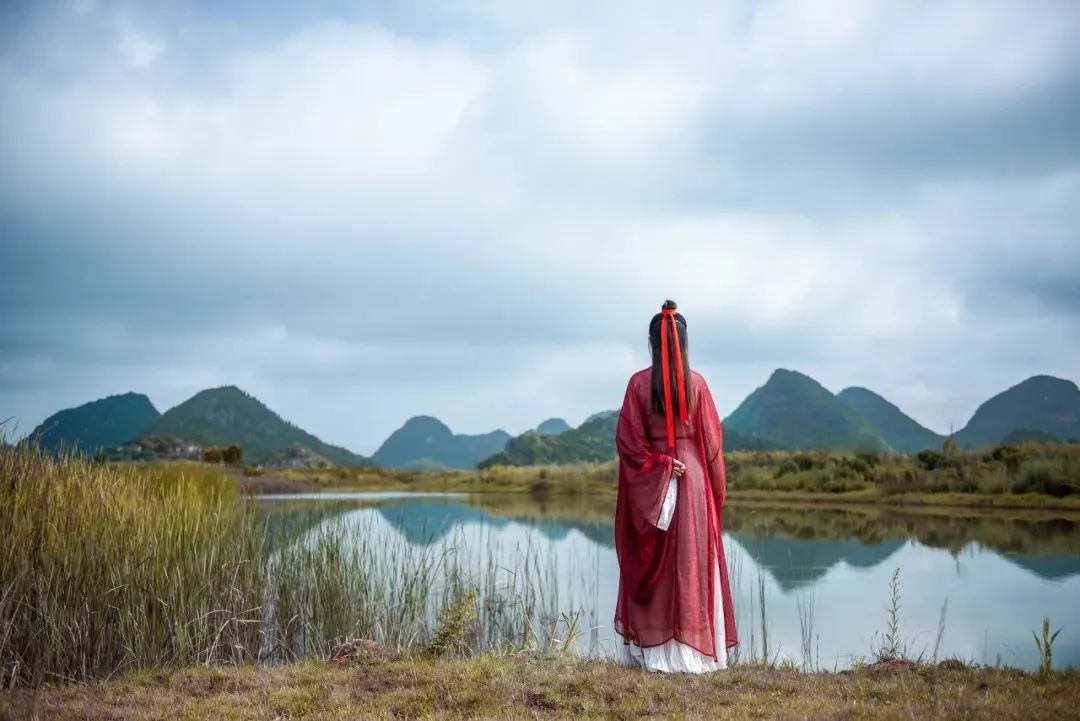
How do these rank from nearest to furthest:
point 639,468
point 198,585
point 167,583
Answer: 1. point 639,468
2. point 167,583
3. point 198,585

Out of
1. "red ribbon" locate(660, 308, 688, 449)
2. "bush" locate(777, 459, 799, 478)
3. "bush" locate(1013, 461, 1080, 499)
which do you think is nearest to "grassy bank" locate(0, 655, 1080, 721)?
"red ribbon" locate(660, 308, 688, 449)

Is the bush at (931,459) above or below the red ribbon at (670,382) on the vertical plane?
below

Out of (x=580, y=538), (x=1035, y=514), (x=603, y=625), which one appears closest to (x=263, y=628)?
(x=603, y=625)

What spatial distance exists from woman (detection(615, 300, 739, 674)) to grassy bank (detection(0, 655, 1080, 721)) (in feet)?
0.83

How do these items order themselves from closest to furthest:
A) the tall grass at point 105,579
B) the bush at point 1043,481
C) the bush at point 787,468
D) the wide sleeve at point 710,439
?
the wide sleeve at point 710,439 → the tall grass at point 105,579 → the bush at point 1043,481 → the bush at point 787,468

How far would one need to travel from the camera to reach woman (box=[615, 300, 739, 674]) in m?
5.26

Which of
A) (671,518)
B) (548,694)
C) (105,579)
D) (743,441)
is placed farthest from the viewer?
(743,441)

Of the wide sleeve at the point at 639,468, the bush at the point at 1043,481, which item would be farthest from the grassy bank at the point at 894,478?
A: the wide sleeve at the point at 639,468

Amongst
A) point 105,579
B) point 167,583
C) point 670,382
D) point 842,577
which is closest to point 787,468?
point 842,577

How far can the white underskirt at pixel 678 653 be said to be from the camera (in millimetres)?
5219

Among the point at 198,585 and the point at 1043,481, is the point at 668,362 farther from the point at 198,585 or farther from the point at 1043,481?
the point at 1043,481

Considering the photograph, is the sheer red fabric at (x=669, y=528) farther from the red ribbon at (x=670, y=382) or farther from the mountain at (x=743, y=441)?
the mountain at (x=743, y=441)

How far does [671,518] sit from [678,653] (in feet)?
2.70

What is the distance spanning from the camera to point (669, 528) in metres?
5.41
